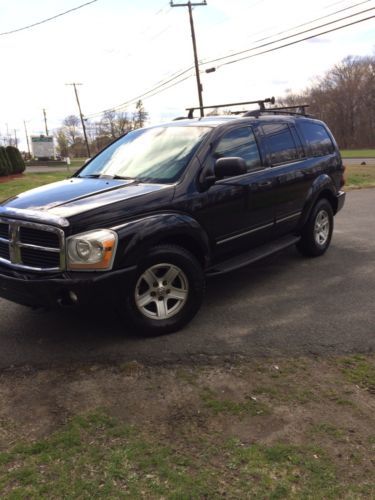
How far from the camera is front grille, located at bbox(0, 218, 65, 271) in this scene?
3.44 meters

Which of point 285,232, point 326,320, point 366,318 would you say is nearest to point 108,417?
point 326,320

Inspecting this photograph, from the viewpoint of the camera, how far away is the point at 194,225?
4117 mm

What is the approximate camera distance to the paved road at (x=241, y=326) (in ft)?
12.1

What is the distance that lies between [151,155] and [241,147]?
99cm

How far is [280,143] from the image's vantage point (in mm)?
5461

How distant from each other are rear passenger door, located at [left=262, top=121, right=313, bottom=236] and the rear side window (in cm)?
29

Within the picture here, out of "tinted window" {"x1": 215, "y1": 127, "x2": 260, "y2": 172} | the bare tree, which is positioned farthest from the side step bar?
the bare tree

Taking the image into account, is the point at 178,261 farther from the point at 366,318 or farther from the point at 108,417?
the point at 366,318

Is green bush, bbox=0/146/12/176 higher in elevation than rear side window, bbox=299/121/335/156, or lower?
higher

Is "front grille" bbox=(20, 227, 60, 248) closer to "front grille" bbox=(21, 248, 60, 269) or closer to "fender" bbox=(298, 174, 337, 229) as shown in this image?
"front grille" bbox=(21, 248, 60, 269)

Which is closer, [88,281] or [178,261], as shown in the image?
[88,281]

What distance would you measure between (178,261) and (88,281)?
2.79 ft

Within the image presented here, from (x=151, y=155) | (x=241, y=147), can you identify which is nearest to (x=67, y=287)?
(x=151, y=155)

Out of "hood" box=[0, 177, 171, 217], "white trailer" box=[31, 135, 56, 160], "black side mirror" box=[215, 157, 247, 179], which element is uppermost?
"white trailer" box=[31, 135, 56, 160]
